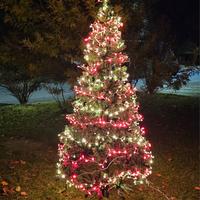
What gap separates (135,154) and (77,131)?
87 cm

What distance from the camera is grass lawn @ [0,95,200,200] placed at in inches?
277

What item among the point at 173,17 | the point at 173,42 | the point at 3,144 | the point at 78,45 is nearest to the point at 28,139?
the point at 3,144

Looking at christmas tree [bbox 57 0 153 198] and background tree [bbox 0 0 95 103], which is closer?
christmas tree [bbox 57 0 153 198]

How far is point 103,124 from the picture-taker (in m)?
6.39

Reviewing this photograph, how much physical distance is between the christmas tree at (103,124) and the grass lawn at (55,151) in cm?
55

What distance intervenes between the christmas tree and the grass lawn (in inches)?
21.7

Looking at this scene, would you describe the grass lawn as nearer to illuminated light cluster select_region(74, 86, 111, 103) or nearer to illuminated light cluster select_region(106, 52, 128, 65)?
illuminated light cluster select_region(74, 86, 111, 103)

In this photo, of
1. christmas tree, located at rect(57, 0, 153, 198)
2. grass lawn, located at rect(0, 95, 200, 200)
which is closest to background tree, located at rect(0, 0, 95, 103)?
grass lawn, located at rect(0, 95, 200, 200)

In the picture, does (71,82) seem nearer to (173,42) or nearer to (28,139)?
(28,139)

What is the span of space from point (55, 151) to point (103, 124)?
9.37 feet

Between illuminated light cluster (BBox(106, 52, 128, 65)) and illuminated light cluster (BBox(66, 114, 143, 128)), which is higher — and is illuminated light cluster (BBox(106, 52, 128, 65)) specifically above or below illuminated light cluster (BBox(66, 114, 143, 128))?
above

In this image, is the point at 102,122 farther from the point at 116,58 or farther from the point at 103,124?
the point at 116,58

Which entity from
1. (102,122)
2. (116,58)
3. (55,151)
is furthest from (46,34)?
(102,122)

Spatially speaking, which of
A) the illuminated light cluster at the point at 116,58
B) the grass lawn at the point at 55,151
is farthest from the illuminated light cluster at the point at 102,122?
the grass lawn at the point at 55,151
